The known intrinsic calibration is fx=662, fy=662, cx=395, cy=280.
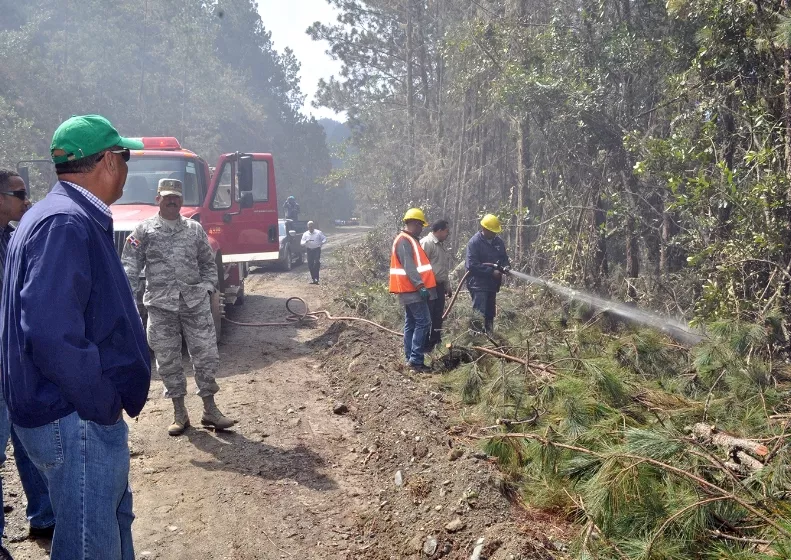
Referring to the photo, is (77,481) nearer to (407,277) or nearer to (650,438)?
(650,438)

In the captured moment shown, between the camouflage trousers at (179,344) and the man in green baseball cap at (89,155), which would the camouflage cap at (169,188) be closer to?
the camouflage trousers at (179,344)

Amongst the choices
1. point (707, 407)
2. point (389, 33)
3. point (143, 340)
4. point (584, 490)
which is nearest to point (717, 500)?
point (584, 490)

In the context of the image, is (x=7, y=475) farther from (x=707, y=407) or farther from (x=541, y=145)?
(x=541, y=145)

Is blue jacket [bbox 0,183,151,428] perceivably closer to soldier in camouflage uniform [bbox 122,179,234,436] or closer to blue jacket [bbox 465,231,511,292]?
soldier in camouflage uniform [bbox 122,179,234,436]

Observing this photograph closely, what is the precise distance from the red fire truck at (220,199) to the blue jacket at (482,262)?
3376 mm

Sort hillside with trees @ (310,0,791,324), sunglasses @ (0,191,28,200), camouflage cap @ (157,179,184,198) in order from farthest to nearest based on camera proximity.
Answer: hillside with trees @ (310,0,791,324), camouflage cap @ (157,179,184,198), sunglasses @ (0,191,28,200)

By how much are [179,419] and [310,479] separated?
1497 millimetres

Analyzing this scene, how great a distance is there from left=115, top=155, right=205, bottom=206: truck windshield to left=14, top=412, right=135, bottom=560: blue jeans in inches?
306

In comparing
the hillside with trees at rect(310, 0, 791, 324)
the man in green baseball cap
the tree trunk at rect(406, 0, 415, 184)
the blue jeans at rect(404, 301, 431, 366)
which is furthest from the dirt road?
the tree trunk at rect(406, 0, 415, 184)

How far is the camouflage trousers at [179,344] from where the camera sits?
5.68m

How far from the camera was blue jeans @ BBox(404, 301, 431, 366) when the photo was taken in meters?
7.75

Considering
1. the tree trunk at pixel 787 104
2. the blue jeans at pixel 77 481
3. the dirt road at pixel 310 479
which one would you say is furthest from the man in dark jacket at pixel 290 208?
the blue jeans at pixel 77 481

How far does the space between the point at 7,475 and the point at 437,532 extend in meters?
3.54

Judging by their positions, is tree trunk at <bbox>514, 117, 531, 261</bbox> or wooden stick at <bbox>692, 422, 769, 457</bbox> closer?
wooden stick at <bbox>692, 422, 769, 457</bbox>
